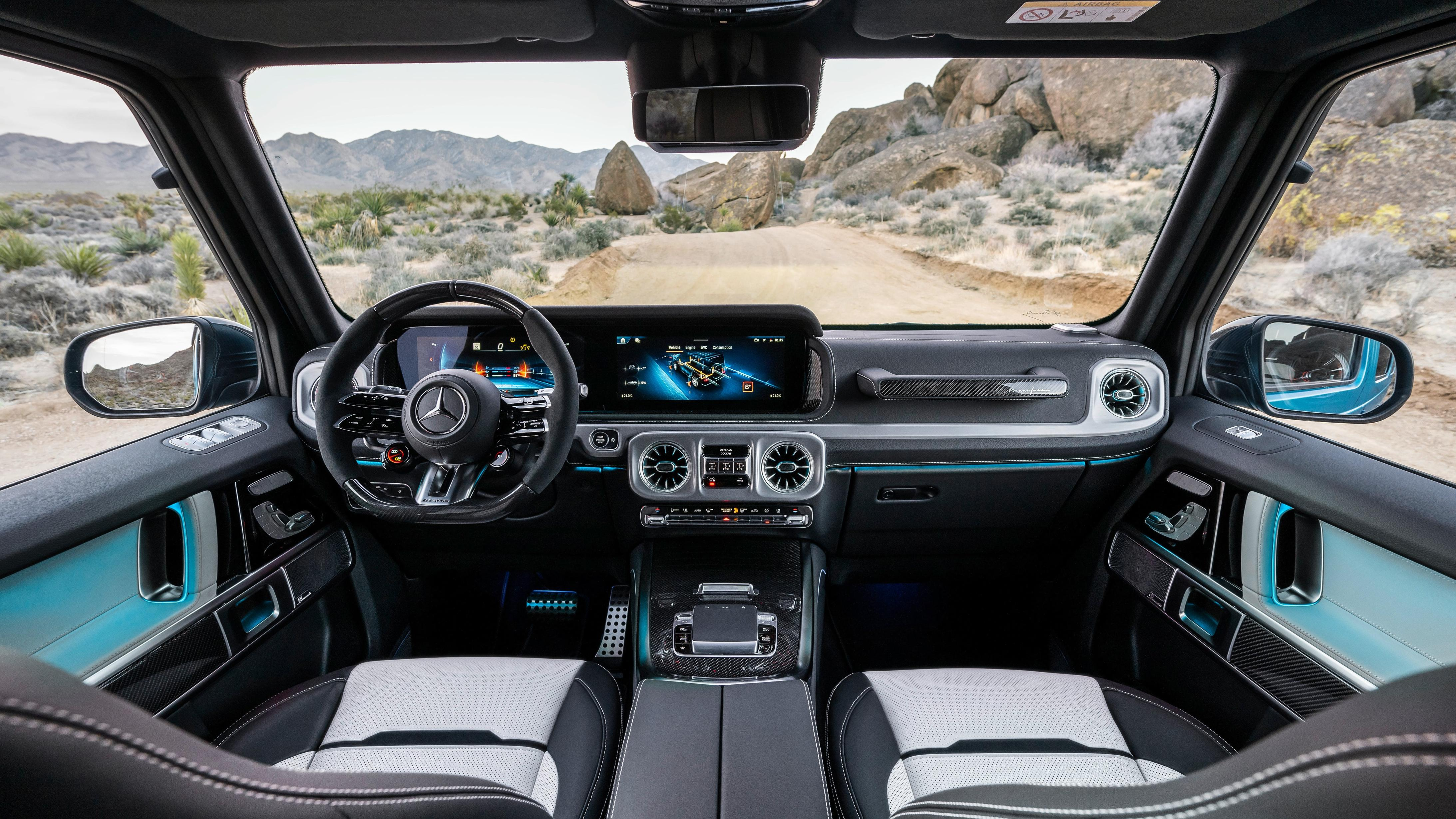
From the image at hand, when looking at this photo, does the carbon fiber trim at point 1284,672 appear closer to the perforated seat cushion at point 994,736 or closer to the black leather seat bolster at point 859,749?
the perforated seat cushion at point 994,736

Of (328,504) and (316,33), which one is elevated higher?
(316,33)

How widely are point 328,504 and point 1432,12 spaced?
3.76 metres

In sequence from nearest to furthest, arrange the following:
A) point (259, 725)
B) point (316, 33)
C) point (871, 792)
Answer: point (871, 792) → point (259, 725) → point (316, 33)

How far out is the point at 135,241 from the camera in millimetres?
2162

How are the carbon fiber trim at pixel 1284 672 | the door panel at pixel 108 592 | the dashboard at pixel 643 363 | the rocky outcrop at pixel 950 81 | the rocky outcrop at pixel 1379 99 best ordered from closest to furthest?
the door panel at pixel 108 592
the carbon fiber trim at pixel 1284 672
the rocky outcrop at pixel 1379 99
the rocky outcrop at pixel 950 81
the dashboard at pixel 643 363

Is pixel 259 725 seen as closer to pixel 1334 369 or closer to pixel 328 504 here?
pixel 328 504

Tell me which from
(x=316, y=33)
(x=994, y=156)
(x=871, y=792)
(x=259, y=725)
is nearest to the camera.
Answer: (x=871, y=792)

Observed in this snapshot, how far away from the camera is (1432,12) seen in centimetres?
170

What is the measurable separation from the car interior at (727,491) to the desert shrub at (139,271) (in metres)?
0.14

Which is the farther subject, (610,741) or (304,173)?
(304,173)

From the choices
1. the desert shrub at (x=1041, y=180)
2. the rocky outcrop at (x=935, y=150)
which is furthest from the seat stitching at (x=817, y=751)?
the desert shrub at (x=1041, y=180)

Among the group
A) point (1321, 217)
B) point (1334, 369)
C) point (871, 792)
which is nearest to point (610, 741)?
point (871, 792)

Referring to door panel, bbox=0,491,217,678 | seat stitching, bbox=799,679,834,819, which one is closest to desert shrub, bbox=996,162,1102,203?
seat stitching, bbox=799,679,834,819

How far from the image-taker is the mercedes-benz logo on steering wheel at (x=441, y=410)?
1837 mm
